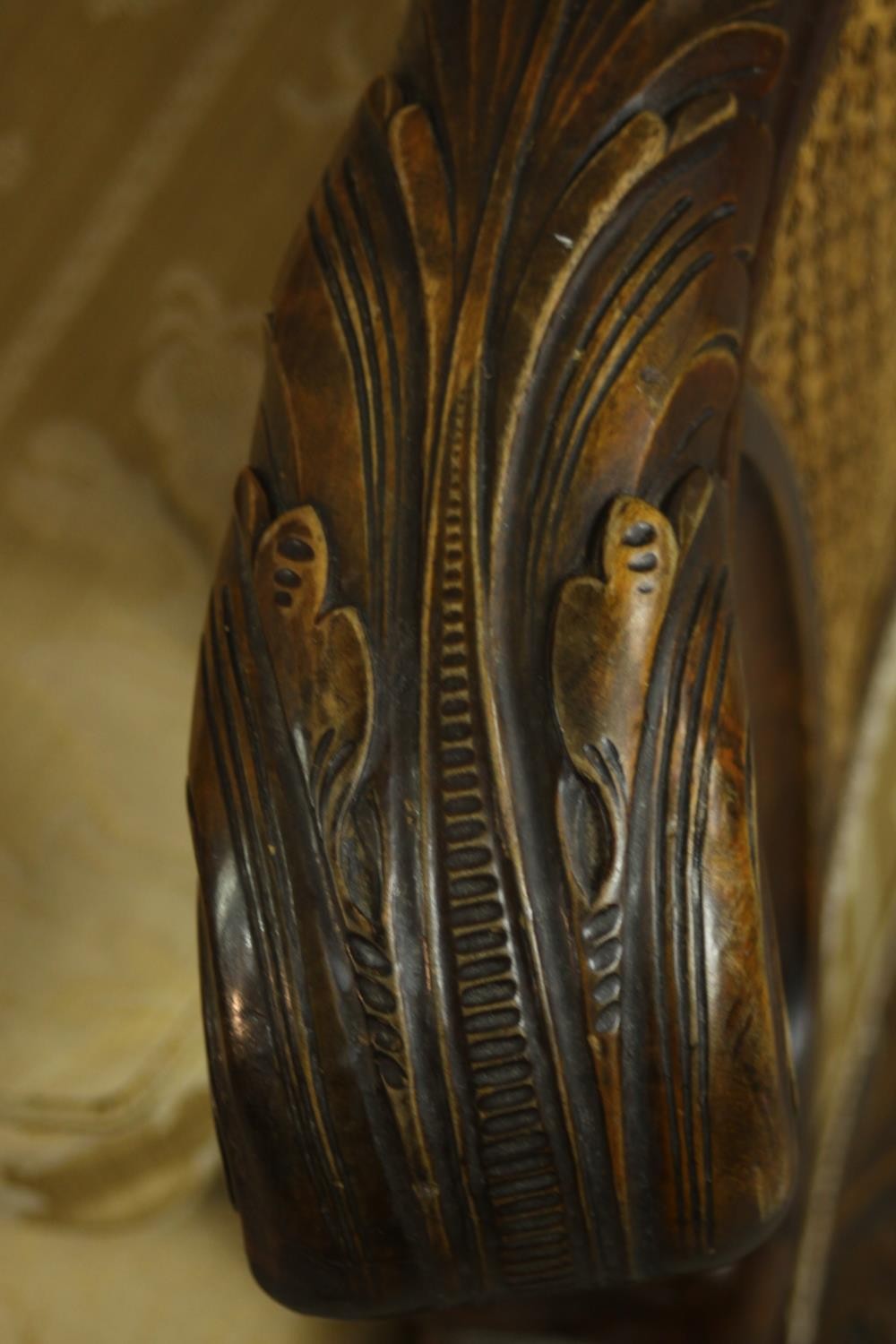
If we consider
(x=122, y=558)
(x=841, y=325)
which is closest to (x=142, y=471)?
(x=122, y=558)

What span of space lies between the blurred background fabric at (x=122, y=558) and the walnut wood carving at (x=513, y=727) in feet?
0.66

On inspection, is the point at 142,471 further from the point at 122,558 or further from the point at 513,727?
the point at 513,727

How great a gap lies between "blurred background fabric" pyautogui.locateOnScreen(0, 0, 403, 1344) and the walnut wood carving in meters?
0.20

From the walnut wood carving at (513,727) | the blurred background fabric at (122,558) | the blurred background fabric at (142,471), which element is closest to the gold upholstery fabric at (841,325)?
the blurred background fabric at (142,471)

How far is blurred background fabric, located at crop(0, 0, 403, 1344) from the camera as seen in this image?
55cm

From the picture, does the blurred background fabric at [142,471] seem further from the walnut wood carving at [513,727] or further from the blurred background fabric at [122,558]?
the walnut wood carving at [513,727]

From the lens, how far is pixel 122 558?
639 mm

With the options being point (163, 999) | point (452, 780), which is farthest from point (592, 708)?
point (163, 999)

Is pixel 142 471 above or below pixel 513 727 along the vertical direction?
above

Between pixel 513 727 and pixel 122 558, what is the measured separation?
1.09 ft

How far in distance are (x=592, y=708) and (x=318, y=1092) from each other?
116 millimetres

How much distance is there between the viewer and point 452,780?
35 centimetres

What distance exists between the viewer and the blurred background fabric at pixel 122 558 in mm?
545

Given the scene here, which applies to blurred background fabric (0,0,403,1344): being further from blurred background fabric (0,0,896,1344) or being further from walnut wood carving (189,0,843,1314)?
walnut wood carving (189,0,843,1314)
